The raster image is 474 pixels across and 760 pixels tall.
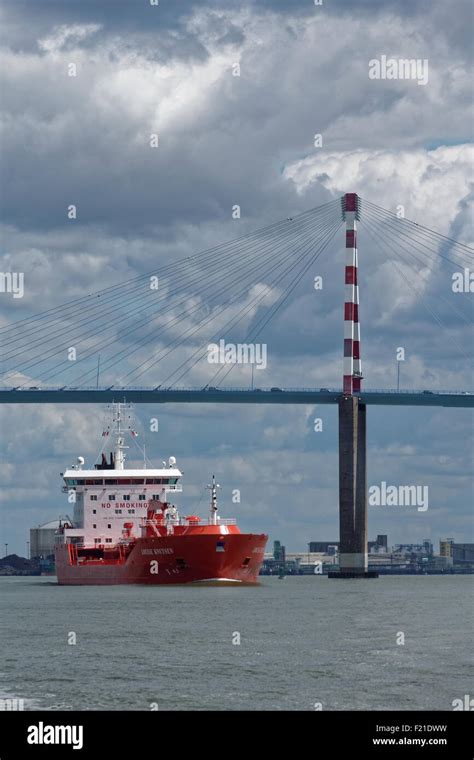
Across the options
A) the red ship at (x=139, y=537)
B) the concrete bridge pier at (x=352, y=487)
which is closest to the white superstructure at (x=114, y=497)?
the red ship at (x=139, y=537)

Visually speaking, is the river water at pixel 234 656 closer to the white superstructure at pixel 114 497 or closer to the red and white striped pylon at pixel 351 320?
the white superstructure at pixel 114 497

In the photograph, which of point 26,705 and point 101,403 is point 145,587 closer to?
point 101,403

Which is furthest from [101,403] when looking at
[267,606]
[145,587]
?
[267,606]

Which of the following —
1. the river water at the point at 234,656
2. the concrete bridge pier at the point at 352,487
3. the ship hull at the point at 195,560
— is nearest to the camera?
the river water at the point at 234,656

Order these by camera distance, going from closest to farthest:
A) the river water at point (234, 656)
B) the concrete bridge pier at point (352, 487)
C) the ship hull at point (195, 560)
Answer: the river water at point (234, 656) → the ship hull at point (195, 560) → the concrete bridge pier at point (352, 487)

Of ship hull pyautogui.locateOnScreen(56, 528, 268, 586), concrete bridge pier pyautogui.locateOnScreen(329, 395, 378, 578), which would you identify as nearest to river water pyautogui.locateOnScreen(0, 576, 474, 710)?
ship hull pyautogui.locateOnScreen(56, 528, 268, 586)
